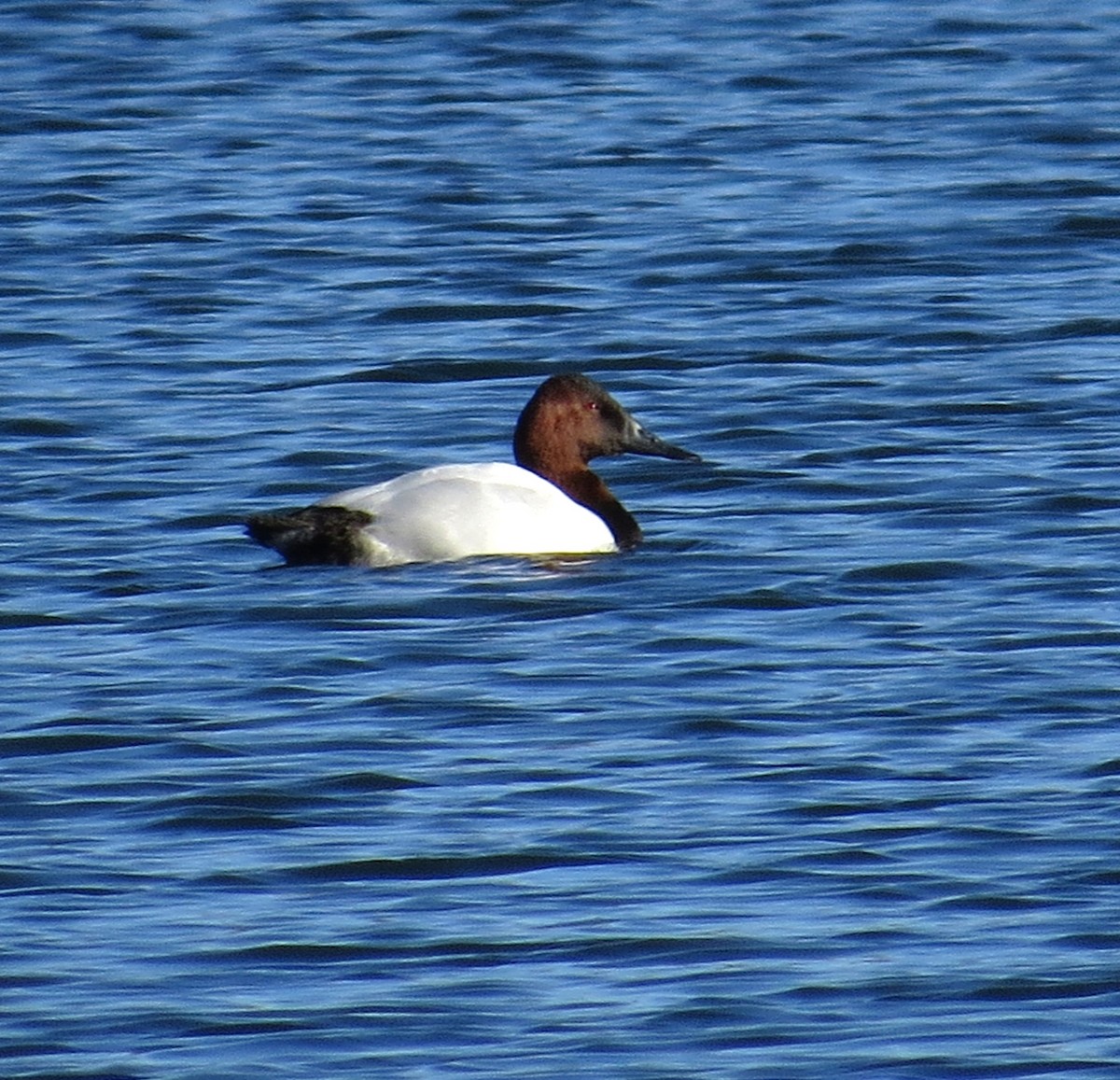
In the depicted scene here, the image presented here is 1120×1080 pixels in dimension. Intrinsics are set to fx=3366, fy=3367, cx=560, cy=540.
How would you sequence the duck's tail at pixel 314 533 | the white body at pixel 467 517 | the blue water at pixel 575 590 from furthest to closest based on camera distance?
the white body at pixel 467 517
the duck's tail at pixel 314 533
the blue water at pixel 575 590

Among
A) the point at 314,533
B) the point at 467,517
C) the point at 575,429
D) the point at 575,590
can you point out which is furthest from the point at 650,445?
the point at 314,533

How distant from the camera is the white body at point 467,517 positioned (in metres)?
9.62

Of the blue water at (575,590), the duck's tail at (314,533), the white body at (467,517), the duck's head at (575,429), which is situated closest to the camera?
the blue water at (575,590)

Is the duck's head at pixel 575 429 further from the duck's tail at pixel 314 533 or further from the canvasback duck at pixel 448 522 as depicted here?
the duck's tail at pixel 314 533

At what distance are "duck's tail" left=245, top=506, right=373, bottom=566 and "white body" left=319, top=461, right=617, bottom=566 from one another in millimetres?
37

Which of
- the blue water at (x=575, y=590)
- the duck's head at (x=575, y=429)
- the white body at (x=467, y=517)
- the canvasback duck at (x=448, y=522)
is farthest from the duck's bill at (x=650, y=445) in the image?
the white body at (x=467, y=517)

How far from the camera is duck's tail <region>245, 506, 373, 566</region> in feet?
31.2

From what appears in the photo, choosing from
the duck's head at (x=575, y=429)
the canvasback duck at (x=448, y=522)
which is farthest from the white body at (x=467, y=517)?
the duck's head at (x=575, y=429)

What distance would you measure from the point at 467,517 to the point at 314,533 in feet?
1.47

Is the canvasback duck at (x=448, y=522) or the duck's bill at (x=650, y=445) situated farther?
the duck's bill at (x=650, y=445)

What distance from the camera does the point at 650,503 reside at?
1085cm

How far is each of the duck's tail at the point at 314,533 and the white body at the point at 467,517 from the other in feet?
0.12

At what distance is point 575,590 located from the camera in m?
9.50

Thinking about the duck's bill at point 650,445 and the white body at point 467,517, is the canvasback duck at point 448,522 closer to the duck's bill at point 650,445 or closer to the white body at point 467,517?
the white body at point 467,517
